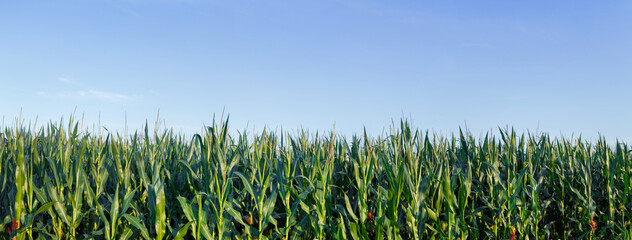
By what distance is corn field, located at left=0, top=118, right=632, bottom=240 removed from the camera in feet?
12.8

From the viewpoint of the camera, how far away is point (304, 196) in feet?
12.9

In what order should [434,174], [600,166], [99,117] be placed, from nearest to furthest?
[434,174] → [99,117] → [600,166]

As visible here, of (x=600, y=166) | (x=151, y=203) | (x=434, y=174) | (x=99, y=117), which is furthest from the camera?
(x=600, y=166)

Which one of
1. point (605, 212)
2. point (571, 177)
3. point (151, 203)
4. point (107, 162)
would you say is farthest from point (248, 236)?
point (605, 212)

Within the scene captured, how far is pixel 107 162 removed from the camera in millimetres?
4430

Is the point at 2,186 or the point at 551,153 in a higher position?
the point at 551,153

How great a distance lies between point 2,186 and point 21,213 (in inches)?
31.7

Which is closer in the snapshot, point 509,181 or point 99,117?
point 509,181

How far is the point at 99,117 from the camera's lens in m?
5.18

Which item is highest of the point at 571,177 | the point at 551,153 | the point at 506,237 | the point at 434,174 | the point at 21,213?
the point at 551,153

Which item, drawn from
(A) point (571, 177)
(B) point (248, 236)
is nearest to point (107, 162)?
(B) point (248, 236)

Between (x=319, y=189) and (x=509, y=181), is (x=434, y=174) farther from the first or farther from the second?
(x=319, y=189)

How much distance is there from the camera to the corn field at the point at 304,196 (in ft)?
12.8

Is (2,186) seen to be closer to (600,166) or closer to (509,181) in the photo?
(509,181)
